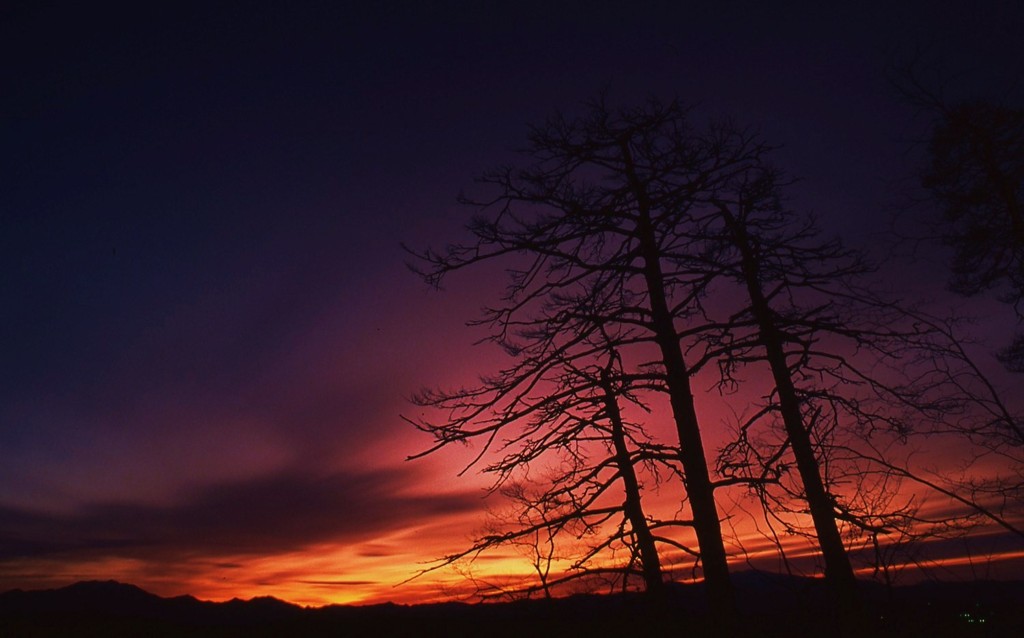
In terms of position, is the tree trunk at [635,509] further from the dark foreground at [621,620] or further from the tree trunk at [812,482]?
the tree trunk at [812,482]

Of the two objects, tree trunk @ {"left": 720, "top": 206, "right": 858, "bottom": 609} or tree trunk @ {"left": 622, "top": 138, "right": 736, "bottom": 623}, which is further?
tree trunk @ {"left": 720, "top": 206, "right": 858, "bottom": 609}

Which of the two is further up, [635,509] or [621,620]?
[635,509]

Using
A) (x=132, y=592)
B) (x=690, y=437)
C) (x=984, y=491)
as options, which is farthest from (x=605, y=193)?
(x=132, y=592)

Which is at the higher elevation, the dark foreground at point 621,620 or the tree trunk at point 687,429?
the tree trunk at point 687,429

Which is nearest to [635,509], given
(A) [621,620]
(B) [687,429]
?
(A) [621,620]

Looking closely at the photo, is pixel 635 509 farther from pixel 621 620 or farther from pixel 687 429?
pixel 687 429

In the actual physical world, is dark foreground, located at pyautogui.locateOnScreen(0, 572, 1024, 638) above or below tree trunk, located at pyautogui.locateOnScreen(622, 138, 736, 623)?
below

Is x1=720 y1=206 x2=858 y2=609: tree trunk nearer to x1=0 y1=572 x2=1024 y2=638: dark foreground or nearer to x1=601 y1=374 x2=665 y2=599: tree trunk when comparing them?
x1=0 y1=572 x2=1024 y2=638: dark foreground

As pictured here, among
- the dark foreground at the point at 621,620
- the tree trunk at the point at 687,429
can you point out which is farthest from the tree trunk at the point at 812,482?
the tree trunk at the point at 687,429

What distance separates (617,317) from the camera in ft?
22.7

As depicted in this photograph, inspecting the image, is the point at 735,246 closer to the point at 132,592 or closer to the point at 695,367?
the point at 695,367

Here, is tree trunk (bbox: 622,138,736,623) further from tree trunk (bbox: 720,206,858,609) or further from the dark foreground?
tree trunk (bbox: 720,206,858,609)

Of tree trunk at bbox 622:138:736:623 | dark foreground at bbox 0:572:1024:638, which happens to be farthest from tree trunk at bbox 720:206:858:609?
tree trunk at bbox 622:138:736:623

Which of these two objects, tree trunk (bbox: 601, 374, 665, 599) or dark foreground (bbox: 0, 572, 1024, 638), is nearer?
dark foreground (bbox: 0, 572, 1024, 638)
